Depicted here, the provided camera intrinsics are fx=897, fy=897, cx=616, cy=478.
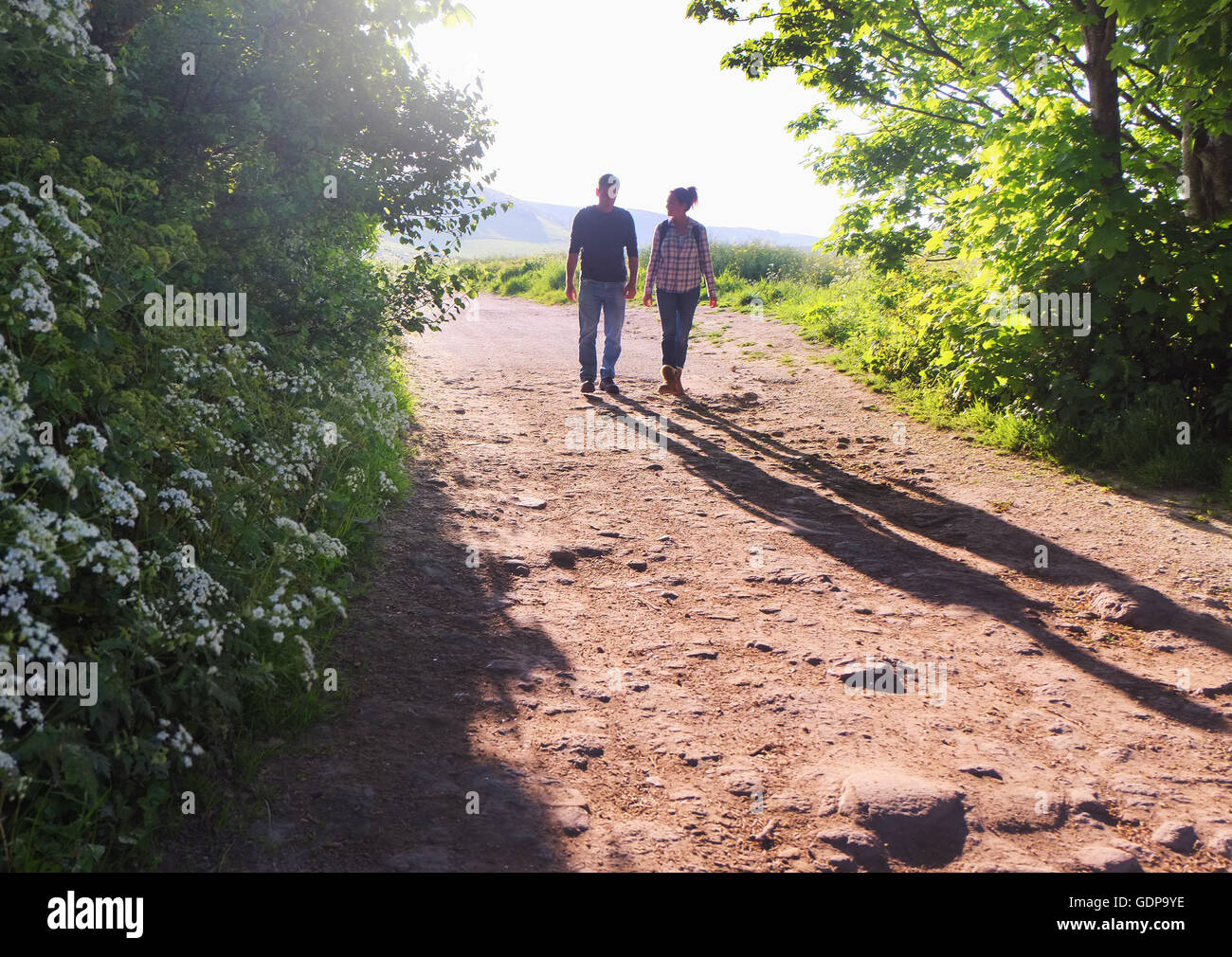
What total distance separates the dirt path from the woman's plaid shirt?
2773mm

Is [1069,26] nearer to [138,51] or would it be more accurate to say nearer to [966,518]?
[966,518]

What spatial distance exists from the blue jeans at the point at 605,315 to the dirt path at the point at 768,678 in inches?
108

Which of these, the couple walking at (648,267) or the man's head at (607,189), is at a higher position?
the man's head at (607,189)

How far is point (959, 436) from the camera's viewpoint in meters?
8.45

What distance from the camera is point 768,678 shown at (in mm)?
4094

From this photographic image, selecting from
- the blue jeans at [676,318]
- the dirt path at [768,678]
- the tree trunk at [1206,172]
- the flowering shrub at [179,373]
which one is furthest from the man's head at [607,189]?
the tree trunk at [1206,172]

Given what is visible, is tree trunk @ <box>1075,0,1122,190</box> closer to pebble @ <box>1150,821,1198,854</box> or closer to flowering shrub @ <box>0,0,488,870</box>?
flowering shrub @ <box>0,0,488,870</box>

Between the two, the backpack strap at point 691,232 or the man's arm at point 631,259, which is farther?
the man's arm at point 631,259

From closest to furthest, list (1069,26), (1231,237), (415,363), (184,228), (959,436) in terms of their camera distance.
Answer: (184,228)
(1231,237)
(1069,26)
(959,436)
(415,363)

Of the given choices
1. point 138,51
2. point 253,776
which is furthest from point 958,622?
point 138,51

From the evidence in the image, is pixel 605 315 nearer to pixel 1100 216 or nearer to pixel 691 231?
pixel 691 231

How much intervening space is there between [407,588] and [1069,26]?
735 centimetres

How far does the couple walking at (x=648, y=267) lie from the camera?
9586mm

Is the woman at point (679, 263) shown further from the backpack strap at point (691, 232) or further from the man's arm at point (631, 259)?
the man's arm at point (631, 259)
